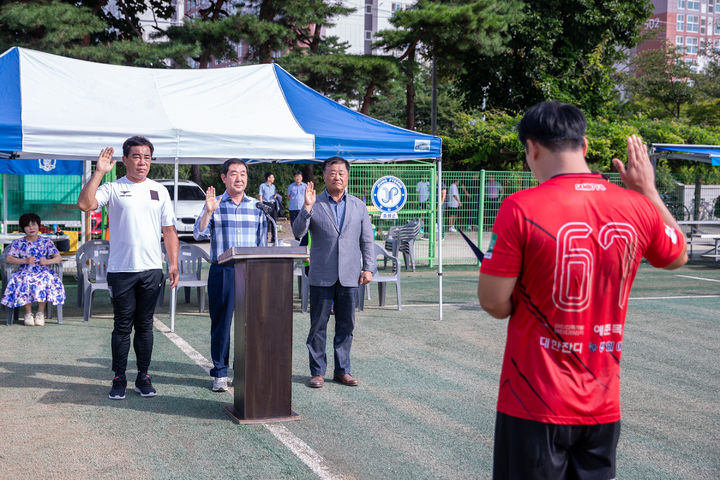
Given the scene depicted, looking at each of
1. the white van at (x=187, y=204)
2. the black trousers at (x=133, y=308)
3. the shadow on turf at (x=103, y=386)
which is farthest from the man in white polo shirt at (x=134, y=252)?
the white van at (x=187, y=204)

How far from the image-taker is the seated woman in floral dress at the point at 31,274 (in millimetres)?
8461

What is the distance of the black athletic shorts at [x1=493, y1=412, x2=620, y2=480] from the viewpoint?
7.44ft

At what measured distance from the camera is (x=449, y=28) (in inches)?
965

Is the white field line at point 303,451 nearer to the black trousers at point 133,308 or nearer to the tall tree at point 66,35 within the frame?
the black trousers at point 133,308

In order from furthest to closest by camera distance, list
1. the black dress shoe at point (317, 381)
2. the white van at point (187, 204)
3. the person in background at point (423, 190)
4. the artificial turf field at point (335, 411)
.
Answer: the white van at point (187, 204), the person in background at point (423, 190), the black dress shoe at point (317, 381), the artificial turf field at point (335, 411)

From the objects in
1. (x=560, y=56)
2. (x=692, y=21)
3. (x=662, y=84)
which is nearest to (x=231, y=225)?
(x=560, y=56)

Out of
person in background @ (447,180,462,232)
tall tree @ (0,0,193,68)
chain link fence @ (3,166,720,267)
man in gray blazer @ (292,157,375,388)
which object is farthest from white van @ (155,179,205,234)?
man in gray blazer @ (292,157,375,388)

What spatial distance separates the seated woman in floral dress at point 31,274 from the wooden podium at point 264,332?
4387mm

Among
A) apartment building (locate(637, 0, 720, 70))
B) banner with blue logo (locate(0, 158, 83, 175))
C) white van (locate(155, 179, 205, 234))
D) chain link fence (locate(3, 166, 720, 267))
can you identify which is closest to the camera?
banner with blue logo (locate(0, 158, 83, 175))

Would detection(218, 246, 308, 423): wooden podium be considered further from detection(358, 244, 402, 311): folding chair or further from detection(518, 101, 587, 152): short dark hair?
detection(358, 244, 402, 311): folding chair

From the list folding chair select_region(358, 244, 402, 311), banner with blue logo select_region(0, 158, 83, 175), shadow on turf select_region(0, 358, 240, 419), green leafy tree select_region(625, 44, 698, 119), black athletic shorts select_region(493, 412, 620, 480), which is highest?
green leafy tree select_region(625, 44, 698, 119)

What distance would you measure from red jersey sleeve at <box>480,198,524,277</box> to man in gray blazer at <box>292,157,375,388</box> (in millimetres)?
3762

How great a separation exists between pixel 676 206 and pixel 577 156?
1754 cm

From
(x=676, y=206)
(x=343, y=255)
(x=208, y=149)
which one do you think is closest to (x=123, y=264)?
(x=343, y=255)
